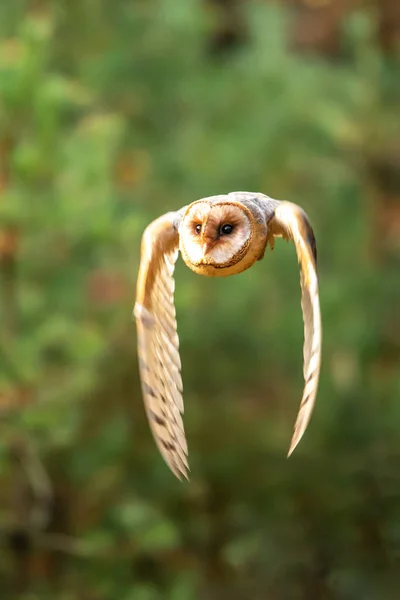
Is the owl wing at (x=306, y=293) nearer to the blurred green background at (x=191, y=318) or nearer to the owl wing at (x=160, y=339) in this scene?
the owl wing at (x=160, y=339)

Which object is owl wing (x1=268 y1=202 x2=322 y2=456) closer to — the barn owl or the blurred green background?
the barn owl

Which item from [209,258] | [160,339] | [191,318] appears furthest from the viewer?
[191,318]

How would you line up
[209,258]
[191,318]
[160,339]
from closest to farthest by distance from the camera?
[209,258] < [160,339] < [191,318]

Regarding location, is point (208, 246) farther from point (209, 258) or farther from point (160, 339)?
point (160, 339)

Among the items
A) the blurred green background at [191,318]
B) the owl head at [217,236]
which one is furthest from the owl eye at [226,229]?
the blurred green background at [191,318]

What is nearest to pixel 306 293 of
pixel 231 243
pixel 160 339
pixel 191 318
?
pixel 231 243

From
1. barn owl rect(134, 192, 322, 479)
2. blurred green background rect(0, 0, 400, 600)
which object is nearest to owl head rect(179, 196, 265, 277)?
barn owl rect(134, 192, 322, 479)

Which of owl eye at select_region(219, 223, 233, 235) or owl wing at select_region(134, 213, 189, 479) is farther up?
owl eye at select_region(219, 223, 233, 235)

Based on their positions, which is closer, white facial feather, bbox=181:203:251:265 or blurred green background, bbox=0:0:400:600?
white facial feather, bbox=181:203:251:265
